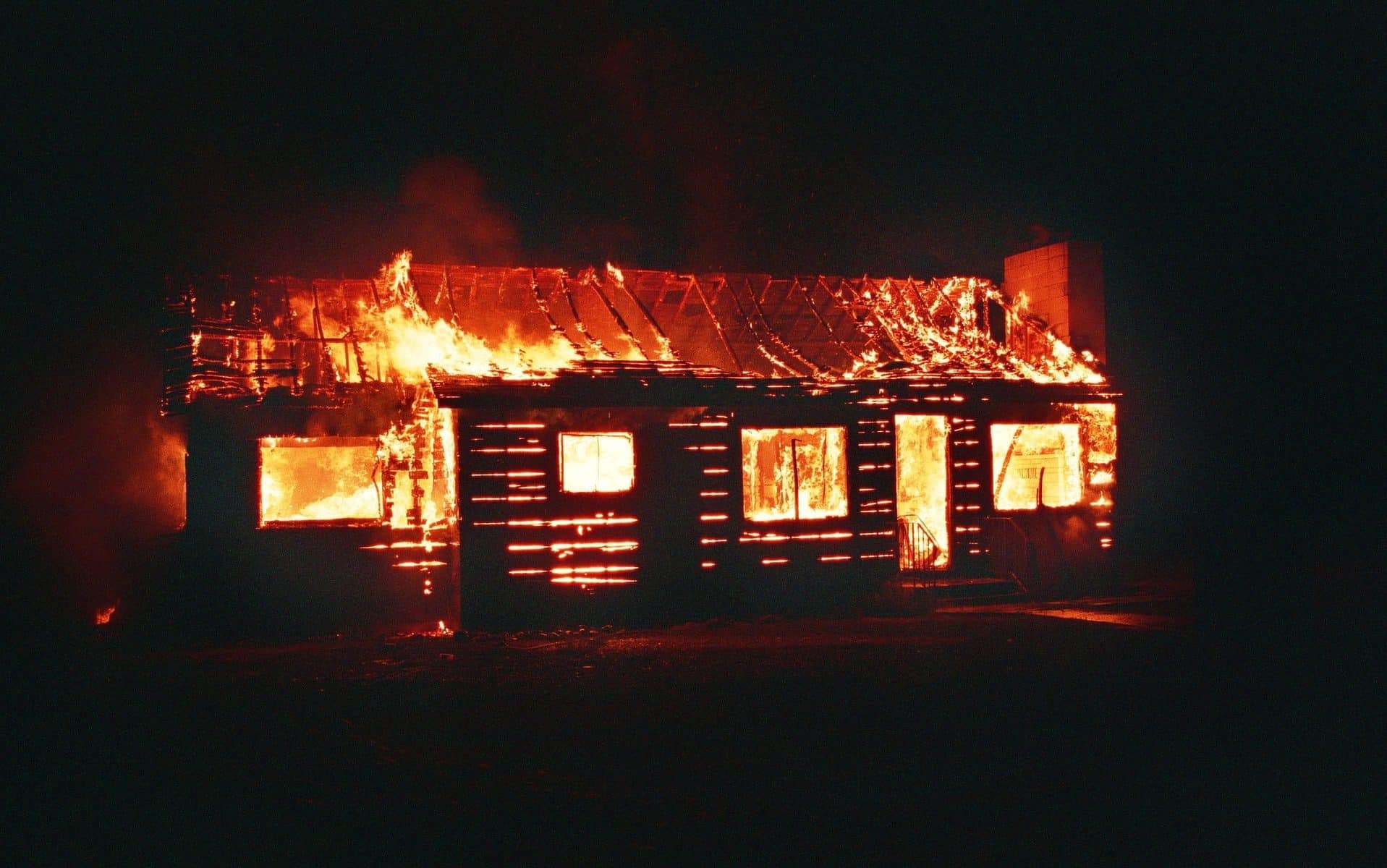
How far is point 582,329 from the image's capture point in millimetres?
16859

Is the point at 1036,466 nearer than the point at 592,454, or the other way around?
the point at 592,454

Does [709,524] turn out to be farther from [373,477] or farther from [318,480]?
[318,480]

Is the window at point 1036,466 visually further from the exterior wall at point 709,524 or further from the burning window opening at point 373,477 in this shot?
the burning window opening at point 373,477

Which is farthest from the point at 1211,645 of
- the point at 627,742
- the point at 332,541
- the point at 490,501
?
the point at 332,541

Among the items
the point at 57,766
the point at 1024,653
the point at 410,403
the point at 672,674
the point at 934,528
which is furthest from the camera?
the point at 934,528

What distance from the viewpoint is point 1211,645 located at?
11.2m

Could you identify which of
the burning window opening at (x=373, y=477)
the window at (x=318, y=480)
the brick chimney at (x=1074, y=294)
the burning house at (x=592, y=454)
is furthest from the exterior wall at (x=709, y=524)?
the window at (x=318, y=480)

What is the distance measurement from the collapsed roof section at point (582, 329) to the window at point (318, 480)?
0.88 meters

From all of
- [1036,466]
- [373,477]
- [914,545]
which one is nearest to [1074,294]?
[1036,466]

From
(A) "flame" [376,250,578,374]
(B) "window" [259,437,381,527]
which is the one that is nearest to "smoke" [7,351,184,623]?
(B) "window" [259,437,381,527]

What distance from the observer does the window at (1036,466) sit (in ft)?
55.6

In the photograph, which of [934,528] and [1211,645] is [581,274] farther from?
[1211,645]

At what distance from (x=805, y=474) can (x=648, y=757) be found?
A: 930 cm

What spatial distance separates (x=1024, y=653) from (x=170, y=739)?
8.10 meters
